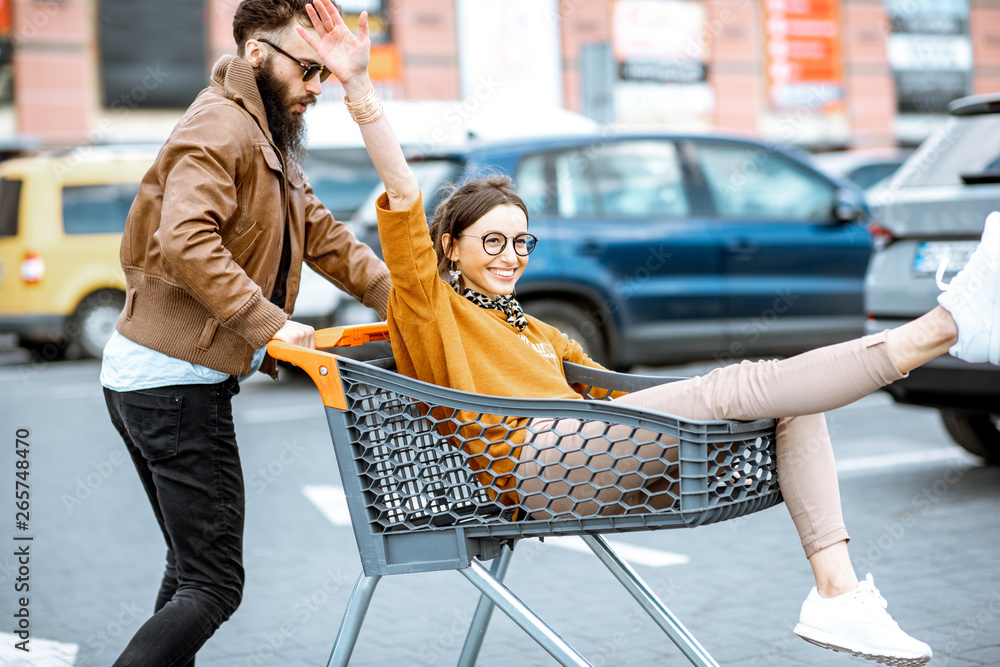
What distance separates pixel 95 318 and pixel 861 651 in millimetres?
11692

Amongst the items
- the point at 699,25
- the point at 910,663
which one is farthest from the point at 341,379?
the point at 699,25

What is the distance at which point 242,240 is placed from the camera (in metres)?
2.72

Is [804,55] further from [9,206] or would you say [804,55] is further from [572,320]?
[572,320]

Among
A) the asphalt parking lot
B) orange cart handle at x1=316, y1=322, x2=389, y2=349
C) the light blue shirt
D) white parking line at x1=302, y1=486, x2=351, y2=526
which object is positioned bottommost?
white parking line at x1=302, y1=486, x2=351, y2=526

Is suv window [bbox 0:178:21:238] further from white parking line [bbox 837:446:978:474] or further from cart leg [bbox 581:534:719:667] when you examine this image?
cart leg [bbox 581:534:719:667]

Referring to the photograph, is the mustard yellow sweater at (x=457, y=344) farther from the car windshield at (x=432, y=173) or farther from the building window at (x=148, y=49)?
the building window at (x=148, y=49)

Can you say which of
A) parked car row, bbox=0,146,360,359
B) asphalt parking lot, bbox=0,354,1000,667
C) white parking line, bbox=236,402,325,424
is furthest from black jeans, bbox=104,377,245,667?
parked car row, bbox=0,146,360,359

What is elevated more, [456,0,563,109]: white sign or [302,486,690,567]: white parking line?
[456,0,563,109]: white sign

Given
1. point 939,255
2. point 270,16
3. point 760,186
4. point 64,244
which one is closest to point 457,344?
point 270,16

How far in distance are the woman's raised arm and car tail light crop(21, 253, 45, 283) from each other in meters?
10.9

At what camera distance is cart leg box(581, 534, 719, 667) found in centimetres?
262

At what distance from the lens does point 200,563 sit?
2.74m

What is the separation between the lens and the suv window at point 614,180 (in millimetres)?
8086

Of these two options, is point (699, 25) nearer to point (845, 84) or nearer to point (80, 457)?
point (845, 84)
